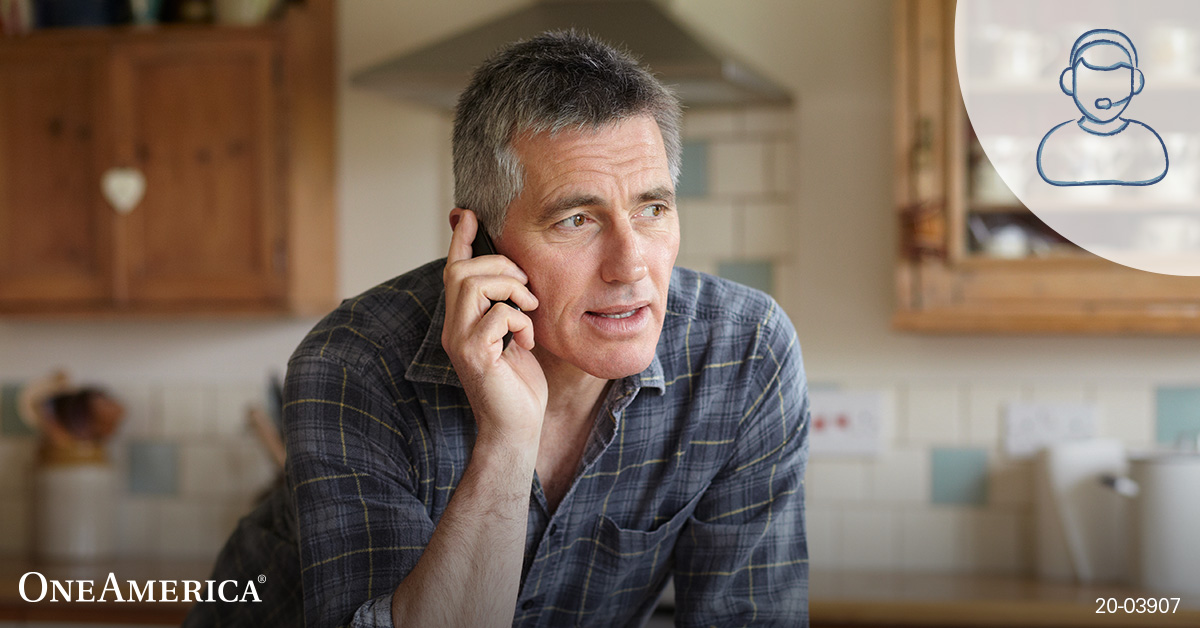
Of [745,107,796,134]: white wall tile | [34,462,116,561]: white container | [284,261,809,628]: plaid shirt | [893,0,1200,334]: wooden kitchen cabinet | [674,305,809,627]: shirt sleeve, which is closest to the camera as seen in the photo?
[284,261,809,628]: plaid shirt

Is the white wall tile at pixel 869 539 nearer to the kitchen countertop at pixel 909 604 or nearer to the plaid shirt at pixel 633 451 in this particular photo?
the kitchen countertop at pixel 909 604

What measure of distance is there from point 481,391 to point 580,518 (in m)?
0.27

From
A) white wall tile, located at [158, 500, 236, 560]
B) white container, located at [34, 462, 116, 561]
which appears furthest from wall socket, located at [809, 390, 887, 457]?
white container, located at [34, 462, 116, 561]

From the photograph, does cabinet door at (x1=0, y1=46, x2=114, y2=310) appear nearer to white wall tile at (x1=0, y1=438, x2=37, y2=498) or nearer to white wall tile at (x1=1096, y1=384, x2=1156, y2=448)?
white wall tile at (x1=0, y1=438, x2=37, y2=498)

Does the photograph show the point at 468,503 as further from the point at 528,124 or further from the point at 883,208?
the point at 883,208

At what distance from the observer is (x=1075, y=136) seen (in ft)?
5.46

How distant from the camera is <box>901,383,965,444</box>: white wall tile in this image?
2.44m

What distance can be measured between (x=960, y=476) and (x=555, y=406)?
1.46 m

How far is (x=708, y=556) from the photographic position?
51.9 inches

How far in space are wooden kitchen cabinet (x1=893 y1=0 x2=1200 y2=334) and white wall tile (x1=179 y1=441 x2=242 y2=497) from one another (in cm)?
171

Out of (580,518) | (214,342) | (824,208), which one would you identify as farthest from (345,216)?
(580,518)

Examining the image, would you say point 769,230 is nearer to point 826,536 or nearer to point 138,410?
point 826,536

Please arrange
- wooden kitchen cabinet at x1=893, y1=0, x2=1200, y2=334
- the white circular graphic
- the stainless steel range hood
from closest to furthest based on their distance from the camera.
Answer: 1. the white circular graphic
2. the stainless steel range hood
3. wooden kitchen cabinet at x1=893, y1=0, x2=1200, y2=334

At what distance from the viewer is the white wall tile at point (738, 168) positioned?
2496 millimetres
